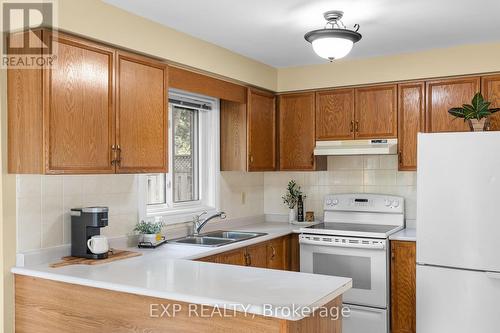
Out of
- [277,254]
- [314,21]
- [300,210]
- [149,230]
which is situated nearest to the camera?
[314,21]

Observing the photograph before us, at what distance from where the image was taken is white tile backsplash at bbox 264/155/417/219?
434 centimetres

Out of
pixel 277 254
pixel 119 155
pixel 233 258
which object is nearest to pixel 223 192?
pixel 277 254

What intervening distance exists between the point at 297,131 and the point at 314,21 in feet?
4.98

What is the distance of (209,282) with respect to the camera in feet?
7.31

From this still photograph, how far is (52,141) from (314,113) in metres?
2.57

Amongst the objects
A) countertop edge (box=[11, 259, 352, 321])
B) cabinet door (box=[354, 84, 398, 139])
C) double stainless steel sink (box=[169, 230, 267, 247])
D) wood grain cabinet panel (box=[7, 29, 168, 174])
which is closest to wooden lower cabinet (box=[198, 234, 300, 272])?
double stainless steel sink (box=[169, 230, 267, 247])

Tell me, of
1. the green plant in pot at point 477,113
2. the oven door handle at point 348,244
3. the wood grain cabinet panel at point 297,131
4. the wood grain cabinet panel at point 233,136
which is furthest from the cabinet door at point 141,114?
the green plant in pot at point 477,113

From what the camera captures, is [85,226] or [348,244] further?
[348,244]

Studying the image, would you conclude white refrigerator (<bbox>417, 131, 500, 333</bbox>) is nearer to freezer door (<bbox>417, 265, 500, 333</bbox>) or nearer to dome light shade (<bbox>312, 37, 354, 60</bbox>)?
freezer door (<bbox>417, 265, 500, 333</bbox>)

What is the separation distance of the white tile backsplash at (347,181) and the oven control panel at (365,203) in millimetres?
68

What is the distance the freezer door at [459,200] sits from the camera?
3264mm

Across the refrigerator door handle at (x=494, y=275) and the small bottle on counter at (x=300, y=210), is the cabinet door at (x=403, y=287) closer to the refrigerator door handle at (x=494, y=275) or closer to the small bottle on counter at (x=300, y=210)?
the refrigerator door handle at (x=494, y=275)

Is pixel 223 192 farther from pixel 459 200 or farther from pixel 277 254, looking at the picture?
pixel 459 200

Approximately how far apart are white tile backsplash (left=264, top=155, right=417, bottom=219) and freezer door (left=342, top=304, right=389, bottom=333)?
3.16 ft
